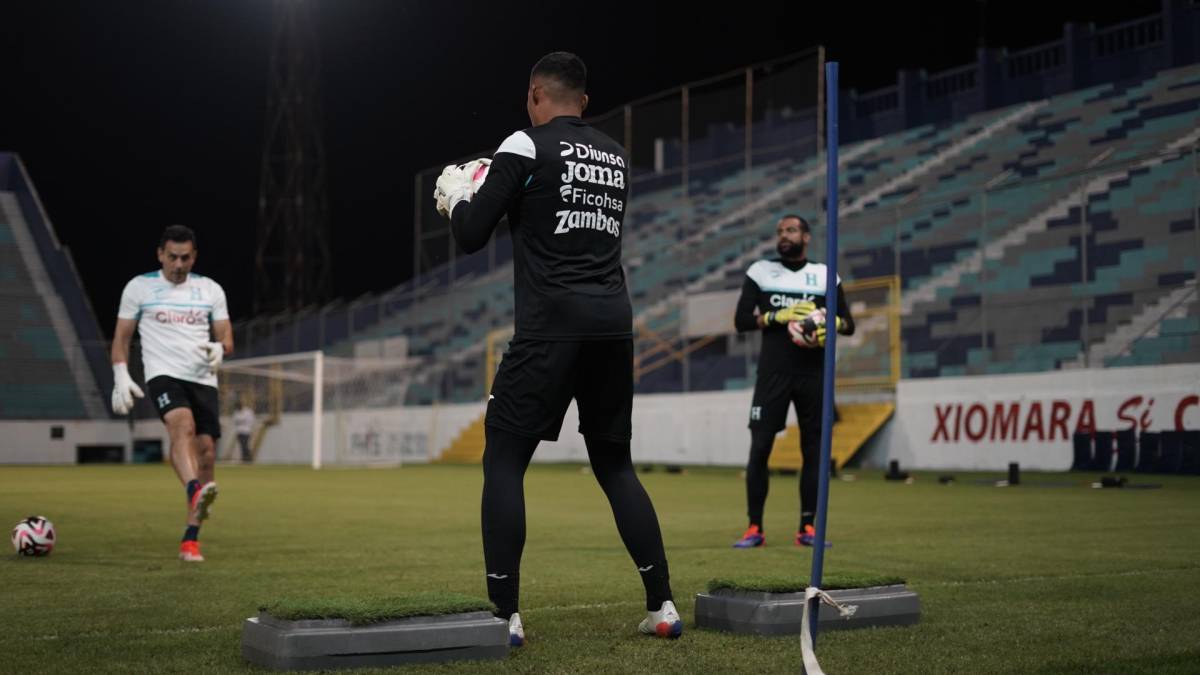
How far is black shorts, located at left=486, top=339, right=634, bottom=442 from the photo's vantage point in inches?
167

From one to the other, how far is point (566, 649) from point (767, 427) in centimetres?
428

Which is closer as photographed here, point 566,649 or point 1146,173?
point 566,649

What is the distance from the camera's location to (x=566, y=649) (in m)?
4.14

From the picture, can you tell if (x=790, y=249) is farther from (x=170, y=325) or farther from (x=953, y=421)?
(x=953, y=421)

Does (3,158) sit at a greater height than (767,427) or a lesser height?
greater

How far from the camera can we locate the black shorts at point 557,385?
425 cm

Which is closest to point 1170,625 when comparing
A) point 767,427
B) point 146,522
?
point 767,427

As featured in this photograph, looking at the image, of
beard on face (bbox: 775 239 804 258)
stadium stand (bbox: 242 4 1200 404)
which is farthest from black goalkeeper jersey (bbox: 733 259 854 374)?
stadium stand (bbox: 242 4 1200 404)

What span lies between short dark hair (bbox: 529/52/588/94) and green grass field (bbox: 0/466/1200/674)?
75.2 inches

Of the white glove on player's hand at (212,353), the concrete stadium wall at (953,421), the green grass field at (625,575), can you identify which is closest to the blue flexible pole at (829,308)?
the green grass field at (625,575)

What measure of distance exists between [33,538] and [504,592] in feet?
13.2

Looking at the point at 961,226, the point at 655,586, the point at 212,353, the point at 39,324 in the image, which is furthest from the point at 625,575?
the point at 39,324

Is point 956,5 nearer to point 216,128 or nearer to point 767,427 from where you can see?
point 216,128

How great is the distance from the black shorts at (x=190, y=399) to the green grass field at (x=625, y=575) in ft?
2.61
